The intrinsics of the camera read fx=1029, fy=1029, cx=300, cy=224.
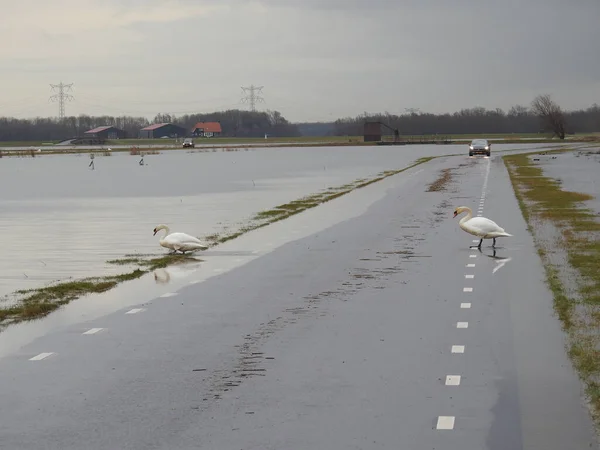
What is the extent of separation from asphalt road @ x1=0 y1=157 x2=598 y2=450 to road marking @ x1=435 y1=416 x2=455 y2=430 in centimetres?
2

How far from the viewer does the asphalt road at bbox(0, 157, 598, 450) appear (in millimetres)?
9312

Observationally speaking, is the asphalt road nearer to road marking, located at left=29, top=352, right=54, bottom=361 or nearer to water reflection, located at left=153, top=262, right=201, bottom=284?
road marking, located at left=29, top=352, right=54, bottom=361

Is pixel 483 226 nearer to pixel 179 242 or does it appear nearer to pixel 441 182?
pixel 179 242

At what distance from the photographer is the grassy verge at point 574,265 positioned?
12.6 meters

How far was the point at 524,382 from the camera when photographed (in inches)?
442

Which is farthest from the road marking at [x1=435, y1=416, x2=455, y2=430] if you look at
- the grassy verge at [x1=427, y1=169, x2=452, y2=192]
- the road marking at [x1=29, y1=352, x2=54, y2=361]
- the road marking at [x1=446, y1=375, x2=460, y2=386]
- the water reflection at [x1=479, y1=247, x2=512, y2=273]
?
the grassy verge at [x1=427, y1=169, x2=452, y2=192]

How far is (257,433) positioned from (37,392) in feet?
9.59

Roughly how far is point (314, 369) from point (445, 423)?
2.69 metres

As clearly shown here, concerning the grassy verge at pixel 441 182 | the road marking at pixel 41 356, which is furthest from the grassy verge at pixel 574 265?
the road marking at pixel 41 356

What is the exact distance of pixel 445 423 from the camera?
378 inches

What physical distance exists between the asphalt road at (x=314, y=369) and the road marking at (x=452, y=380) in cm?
1

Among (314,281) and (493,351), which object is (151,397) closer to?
(493,351)

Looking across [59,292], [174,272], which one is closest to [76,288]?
[59,292]

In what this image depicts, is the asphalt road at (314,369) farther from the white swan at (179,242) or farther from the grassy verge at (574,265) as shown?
the white swan at (179,242)
